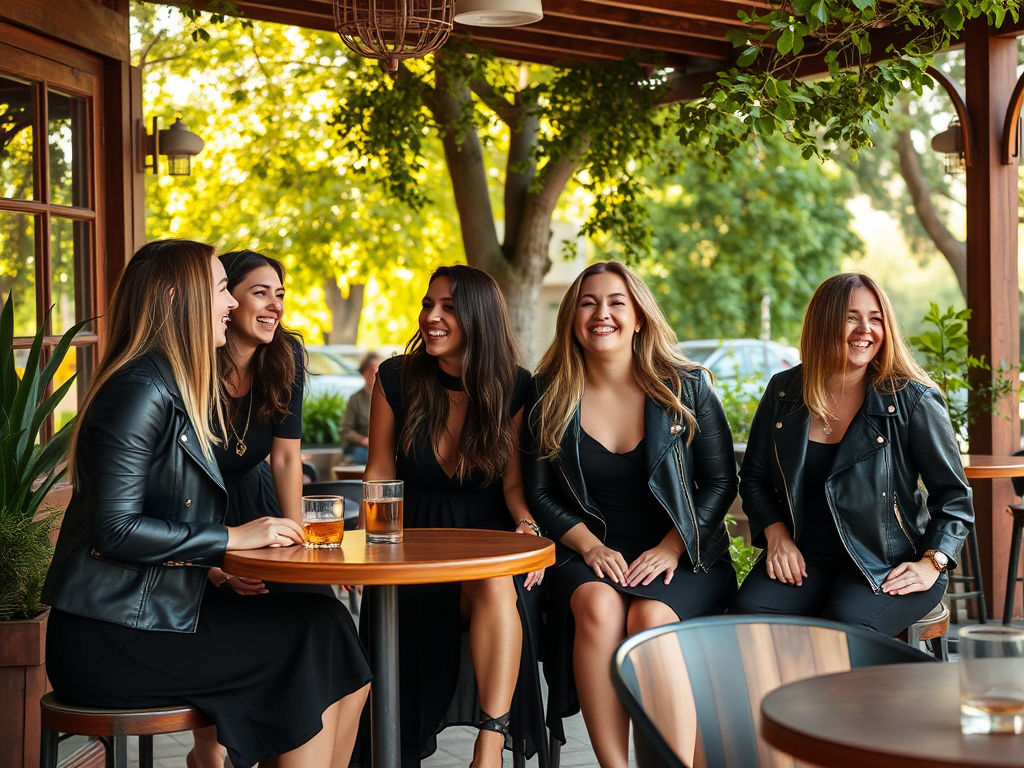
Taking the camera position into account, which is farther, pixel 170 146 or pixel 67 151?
pixel 170 146

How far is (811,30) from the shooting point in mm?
3480

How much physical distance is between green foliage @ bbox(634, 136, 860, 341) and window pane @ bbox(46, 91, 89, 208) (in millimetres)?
15838

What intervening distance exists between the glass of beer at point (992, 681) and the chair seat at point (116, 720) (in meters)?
1.61

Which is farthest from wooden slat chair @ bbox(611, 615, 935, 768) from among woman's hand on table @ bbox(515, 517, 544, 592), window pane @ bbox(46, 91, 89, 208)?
window pane @ bbox(46, 91, 89, 208)

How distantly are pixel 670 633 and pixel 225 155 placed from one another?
13.0 m

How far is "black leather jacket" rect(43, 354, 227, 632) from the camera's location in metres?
2.52

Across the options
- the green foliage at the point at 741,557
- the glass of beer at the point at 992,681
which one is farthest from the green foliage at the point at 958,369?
the glass of beer at the point at 992,681

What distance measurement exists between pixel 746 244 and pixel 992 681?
2036 cm

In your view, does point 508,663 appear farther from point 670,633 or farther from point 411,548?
point 670,633

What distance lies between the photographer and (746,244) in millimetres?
21344

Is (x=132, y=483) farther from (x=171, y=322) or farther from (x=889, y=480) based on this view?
(x=889, y=480)

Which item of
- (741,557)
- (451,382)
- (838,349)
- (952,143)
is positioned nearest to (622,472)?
(451,382)

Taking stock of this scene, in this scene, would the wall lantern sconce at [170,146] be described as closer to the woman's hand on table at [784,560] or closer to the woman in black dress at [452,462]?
the woman in black dress at [452,462]

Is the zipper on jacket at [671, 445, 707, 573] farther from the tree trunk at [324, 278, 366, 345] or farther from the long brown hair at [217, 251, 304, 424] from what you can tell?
the tree trunk at [324, 278, 366, 345]
